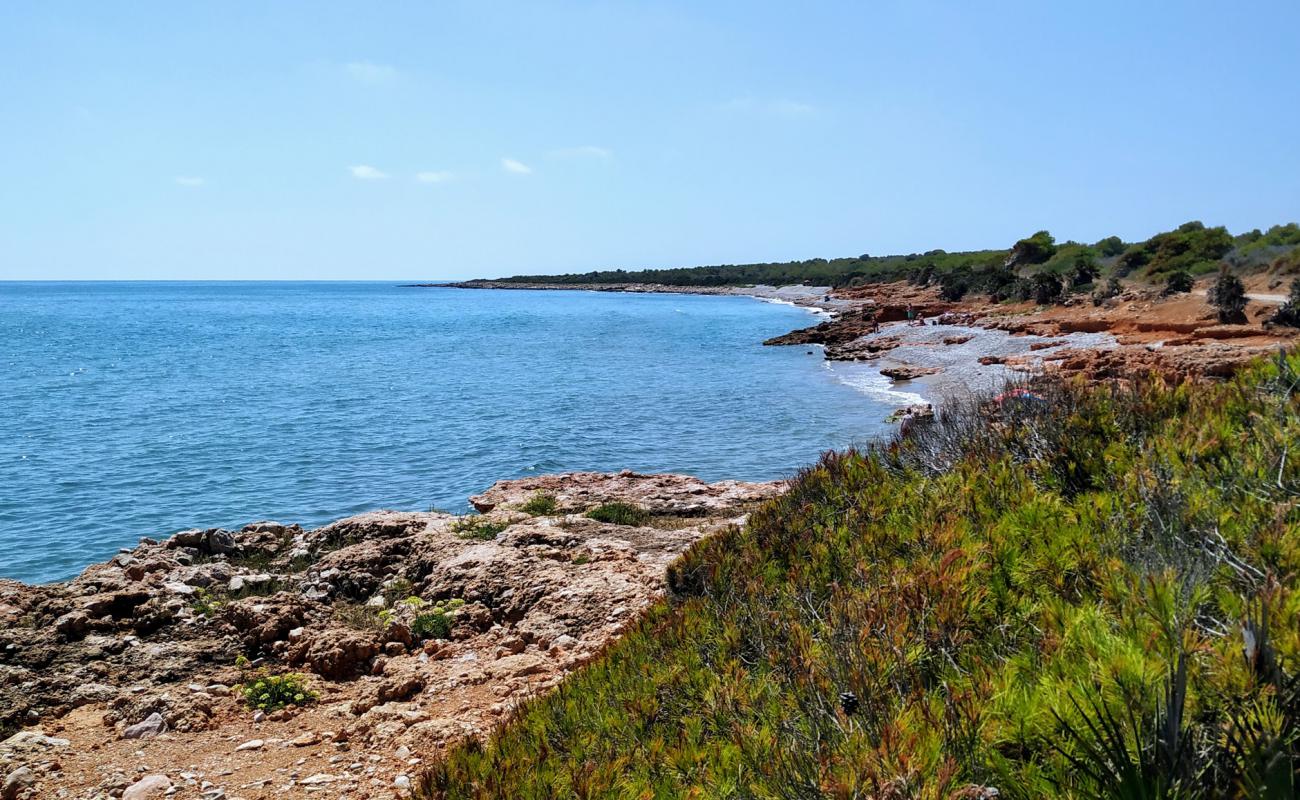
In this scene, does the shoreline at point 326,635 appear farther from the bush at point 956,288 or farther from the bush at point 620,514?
the bush at point 956,288

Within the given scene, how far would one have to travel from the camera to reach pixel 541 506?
1218 centimetres

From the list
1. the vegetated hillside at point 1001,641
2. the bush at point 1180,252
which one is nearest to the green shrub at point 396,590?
the vegetated hillside at point 1001,641

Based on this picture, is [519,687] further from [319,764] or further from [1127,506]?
[1127,506]

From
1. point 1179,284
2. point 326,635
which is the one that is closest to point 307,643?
point 326,635

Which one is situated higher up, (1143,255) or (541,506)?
(1143,255)

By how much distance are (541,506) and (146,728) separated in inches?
267

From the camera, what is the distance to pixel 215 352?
4609cm

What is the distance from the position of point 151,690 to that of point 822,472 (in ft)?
18.7

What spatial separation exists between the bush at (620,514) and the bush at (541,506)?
2.32 ft

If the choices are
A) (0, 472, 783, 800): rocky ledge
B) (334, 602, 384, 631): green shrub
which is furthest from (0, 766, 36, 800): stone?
(334, 602, 384, 631): green shrub

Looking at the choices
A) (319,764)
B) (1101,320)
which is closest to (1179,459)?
(319,764)

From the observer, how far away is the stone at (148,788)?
16.0ft

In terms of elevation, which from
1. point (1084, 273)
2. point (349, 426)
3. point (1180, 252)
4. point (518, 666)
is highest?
point (1180, 252)

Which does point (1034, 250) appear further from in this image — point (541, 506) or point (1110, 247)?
point (541, 506)
